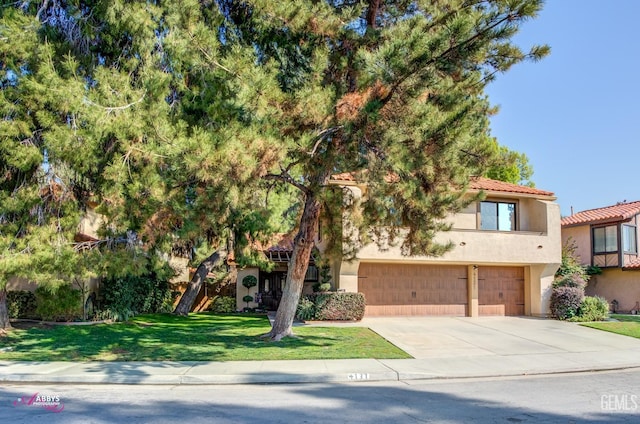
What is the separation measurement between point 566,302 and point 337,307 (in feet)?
30.8

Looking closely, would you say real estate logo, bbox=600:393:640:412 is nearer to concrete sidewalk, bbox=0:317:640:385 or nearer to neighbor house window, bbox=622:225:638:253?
concrete sidewalk, bbox=0:317:640:385

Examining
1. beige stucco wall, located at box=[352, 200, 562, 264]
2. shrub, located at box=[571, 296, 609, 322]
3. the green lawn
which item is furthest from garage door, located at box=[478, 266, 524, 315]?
the green lawn

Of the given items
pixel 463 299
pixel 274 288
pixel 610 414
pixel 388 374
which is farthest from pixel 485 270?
pixel 610 414

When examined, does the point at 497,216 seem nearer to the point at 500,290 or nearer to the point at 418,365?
the point at 500,290

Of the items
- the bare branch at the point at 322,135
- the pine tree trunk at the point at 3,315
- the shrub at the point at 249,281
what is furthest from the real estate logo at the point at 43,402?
the shrub at the point at 249,281

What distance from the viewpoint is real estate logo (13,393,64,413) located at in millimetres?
7910

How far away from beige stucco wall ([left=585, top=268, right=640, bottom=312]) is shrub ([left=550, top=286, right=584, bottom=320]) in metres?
6.74

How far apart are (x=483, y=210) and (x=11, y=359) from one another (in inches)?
693

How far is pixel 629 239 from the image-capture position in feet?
88.2

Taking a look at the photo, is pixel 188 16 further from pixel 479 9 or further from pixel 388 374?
pixel 388 374

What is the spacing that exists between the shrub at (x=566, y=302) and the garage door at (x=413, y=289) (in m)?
3.57

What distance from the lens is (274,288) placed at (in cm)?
2756

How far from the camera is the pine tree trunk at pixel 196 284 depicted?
23.5 metres

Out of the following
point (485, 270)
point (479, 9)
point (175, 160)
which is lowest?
point (485, 270)
